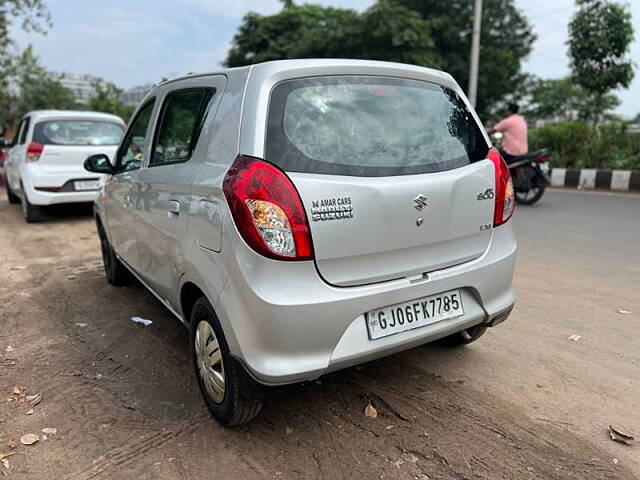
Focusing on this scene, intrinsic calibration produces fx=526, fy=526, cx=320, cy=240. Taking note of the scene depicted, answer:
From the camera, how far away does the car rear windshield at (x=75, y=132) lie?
26.1ft

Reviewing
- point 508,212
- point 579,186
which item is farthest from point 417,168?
point 579,186

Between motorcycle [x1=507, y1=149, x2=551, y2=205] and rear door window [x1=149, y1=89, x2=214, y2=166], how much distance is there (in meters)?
6.79

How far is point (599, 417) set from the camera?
260 centimetres

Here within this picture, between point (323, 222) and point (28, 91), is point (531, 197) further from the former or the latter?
point (28, 91)

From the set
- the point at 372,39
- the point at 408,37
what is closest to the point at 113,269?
the point at 408,37

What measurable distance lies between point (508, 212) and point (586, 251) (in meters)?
3.49

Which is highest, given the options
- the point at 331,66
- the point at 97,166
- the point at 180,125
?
the point at 331,66

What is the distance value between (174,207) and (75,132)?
6333mm

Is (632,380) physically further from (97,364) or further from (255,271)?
(97,364)

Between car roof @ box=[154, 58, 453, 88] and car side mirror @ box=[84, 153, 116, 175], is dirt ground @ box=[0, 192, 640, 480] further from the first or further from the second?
car roof @ box=[154, 58, 453, 88]

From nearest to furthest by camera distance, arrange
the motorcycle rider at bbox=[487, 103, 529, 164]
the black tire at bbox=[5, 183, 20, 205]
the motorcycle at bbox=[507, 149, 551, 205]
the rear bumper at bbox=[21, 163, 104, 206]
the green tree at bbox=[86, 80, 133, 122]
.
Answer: the rear bumper at bbox=[21, 163, 104, 206] → the motorcycle at bbox=[507, 149, 551, 205] → the motorcycle rider at bbox=[487, 103, 529, 164] → the black tire at bbox=[5, 183, 20, 205] → the green tree at bbox=[86, 80, 133, 122]

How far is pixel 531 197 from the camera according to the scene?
927 cm

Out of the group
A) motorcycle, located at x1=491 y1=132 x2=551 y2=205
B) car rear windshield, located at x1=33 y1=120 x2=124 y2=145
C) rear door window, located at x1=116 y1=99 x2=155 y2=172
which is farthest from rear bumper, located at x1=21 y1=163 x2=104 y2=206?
motorcycle, located at x1=491 y1=132 x2=551 y2=205

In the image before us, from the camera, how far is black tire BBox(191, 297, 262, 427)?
2.31m
